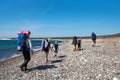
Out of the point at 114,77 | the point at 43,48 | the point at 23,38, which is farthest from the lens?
the point at 43,48

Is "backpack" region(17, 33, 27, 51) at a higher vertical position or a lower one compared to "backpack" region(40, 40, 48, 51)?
higher

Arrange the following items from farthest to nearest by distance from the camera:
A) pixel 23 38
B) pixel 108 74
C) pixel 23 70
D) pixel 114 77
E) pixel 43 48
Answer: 1. pixel 43 48
2. pixel 23 70
3. pixel 23 38
4. pixel 108 74
5. pixel 114 77

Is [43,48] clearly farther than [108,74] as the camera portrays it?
Yes

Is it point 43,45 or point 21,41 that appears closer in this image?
point 21,41

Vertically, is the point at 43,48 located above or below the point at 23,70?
above

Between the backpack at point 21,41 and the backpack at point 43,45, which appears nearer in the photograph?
the backpack at point 21,41

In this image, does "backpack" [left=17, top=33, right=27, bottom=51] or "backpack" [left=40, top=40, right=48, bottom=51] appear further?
"backpack" [left=40, top=40, right=48, bottom=51]

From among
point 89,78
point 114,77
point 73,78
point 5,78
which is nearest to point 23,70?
point 5,78

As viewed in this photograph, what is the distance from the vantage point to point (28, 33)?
1175 cm

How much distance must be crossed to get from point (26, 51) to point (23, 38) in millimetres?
896

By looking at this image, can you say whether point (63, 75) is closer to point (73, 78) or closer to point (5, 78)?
point (73, 78)

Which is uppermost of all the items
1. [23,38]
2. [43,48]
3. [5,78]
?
[23,38]

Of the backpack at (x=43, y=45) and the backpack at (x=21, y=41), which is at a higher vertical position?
the backpack at (x=21, y=41)

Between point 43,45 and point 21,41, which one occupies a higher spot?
point 21,41
